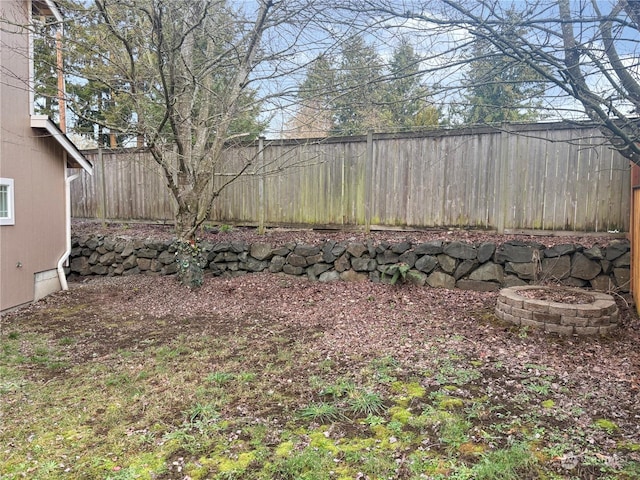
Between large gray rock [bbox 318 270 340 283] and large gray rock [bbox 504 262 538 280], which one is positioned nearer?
large gray rock [bbox 504 262 538 280]

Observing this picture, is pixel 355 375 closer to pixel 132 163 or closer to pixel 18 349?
pixel 18 349

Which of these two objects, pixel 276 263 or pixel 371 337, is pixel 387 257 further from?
pixel 371 337

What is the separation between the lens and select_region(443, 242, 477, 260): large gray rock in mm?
5852

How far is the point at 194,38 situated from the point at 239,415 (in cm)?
534

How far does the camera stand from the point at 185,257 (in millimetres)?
6570

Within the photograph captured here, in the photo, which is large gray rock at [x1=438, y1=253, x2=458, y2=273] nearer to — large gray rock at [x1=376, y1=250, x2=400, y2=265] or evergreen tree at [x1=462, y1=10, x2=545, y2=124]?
large gray rock at [x1=376, y1=250, x2=400, y2=265]

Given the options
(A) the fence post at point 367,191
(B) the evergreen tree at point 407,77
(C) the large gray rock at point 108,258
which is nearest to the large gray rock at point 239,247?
(A) the fence post at point 367,191

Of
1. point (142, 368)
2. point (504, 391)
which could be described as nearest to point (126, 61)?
point (142, 368)

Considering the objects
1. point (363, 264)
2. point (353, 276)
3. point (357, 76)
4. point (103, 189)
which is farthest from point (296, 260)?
point (103, 189)

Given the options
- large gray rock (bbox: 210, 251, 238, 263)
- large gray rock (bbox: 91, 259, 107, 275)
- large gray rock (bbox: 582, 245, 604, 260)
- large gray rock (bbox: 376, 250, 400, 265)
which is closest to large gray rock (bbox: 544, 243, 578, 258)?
large gray rock (bbox: 582, 245, 604, 260)

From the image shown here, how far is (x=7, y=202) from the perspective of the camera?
19.4ft

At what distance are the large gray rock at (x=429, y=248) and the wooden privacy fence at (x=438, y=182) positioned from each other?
727 mm

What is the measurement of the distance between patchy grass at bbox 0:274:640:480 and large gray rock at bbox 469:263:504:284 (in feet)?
4.82

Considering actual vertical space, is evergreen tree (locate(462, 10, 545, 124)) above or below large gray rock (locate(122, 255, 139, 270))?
above
